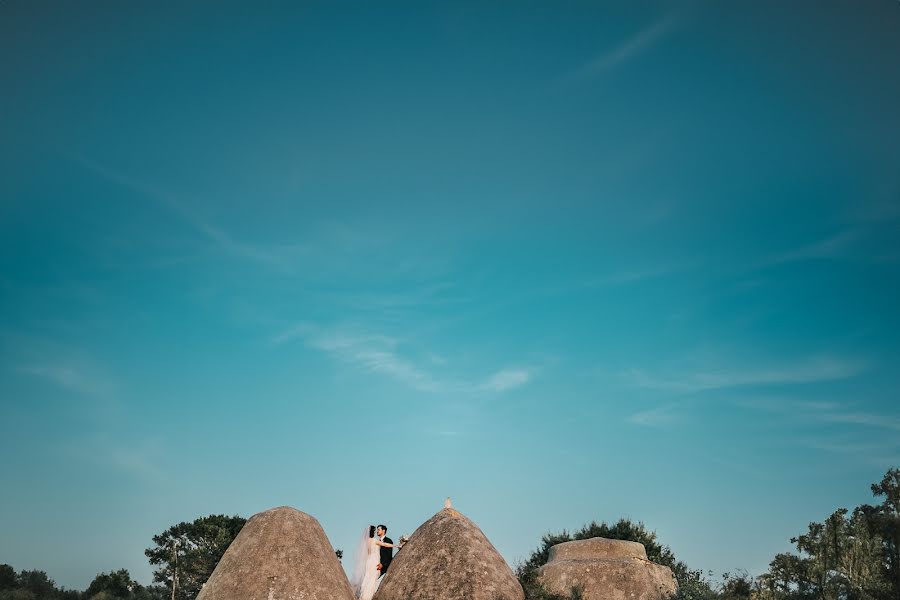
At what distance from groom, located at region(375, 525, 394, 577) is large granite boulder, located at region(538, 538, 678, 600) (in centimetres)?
822

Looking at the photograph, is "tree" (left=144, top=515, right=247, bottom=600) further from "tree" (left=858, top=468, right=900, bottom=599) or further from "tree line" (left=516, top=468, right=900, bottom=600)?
"tree" (left=858, top=468, right=900, bottom=599)

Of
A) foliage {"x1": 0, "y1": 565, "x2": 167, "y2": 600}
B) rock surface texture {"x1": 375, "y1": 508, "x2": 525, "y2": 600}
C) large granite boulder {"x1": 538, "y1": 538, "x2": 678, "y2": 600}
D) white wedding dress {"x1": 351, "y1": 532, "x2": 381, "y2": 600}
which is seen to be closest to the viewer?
rock surface texture {"x1": 375, "y1": 508, "x2": 525, "y2": 600}

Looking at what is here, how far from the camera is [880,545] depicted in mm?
48594

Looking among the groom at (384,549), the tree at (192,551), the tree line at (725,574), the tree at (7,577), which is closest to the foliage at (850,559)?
the tree line at (725,574)

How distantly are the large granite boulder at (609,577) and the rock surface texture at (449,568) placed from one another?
3.64 metres

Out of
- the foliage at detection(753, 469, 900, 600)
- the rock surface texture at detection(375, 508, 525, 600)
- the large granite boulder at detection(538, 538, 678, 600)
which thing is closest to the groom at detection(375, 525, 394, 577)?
the rock surface texture at detection(375, 508, 525, 600)

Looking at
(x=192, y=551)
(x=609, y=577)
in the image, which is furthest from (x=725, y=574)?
(x=192, y=551)

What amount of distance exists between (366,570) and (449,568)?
18.7ft

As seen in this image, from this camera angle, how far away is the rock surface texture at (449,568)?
3378 cm

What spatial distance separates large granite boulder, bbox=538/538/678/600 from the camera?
3712 cm

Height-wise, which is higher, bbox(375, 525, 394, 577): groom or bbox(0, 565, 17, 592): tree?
bbox(375, 525, 394, 577): groom

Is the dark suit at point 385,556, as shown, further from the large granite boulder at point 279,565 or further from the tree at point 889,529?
the tree at point 889,529

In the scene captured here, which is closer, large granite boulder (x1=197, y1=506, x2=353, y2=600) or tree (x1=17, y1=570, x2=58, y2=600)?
large granite boulder (x1=197, y1=506, x2=353, y2=600)

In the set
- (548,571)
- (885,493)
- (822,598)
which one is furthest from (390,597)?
(885,493)
